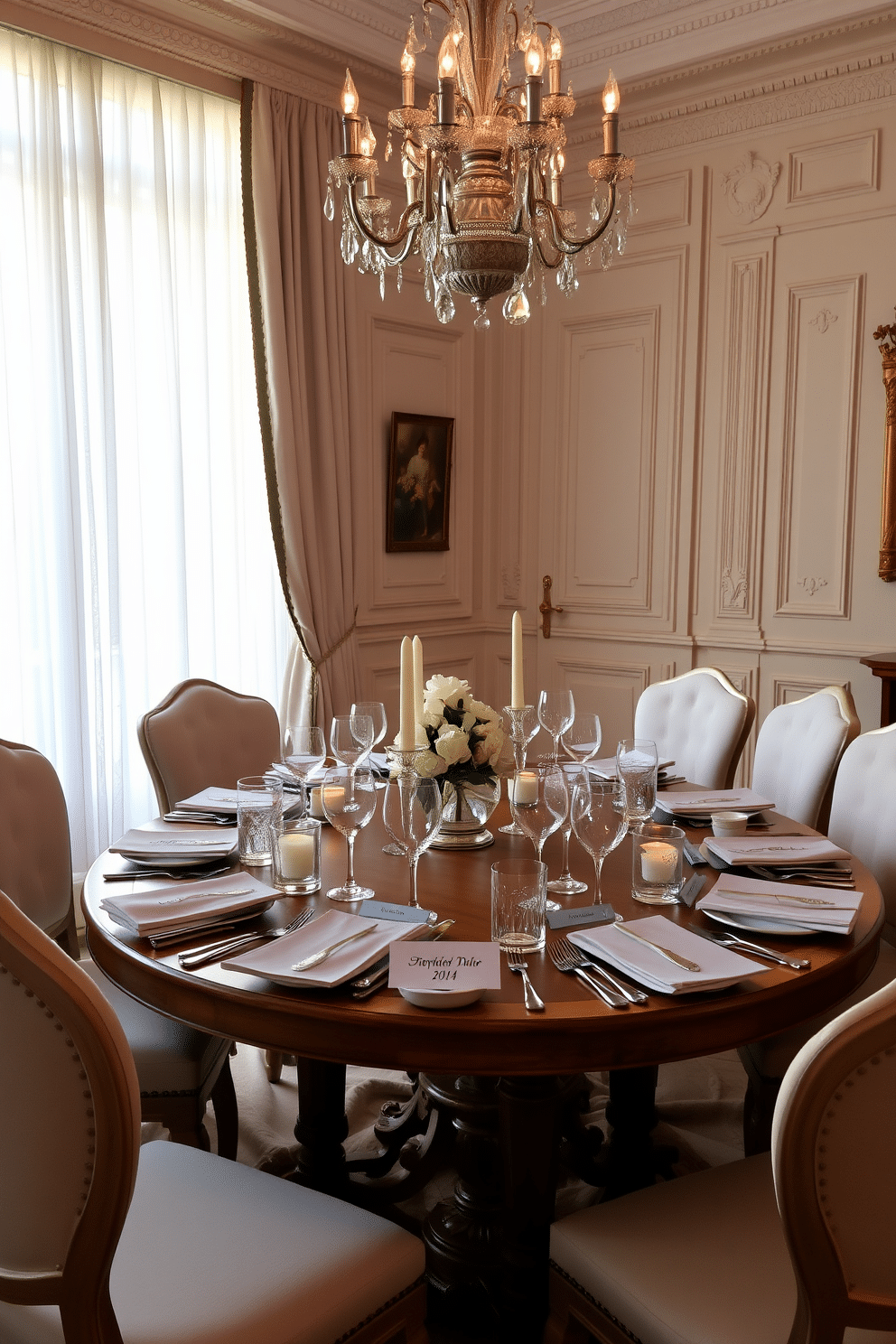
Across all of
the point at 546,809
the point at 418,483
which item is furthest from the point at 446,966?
the point at 418,483

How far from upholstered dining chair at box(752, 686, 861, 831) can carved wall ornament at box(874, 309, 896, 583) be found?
150 cm

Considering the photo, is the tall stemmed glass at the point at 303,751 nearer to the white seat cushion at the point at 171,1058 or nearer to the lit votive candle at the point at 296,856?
the lit votive candle at the point at 296,856

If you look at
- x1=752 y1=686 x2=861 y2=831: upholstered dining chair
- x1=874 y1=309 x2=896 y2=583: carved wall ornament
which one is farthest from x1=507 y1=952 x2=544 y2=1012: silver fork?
x1=874 y1=309 x2=896 y2=583: carved wall ornament

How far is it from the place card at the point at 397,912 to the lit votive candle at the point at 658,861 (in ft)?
1.32

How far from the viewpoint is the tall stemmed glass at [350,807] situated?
1.85 meters

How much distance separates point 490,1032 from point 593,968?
0.23 m

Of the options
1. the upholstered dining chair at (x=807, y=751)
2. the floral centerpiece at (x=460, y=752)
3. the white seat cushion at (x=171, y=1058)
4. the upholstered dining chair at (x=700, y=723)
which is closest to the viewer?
the white seat cushion at (x=171, y=1058)

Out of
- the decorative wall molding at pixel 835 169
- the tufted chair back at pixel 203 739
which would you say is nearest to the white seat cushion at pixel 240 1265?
the tufted chair back at pixel 203 739

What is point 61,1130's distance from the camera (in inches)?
48.4

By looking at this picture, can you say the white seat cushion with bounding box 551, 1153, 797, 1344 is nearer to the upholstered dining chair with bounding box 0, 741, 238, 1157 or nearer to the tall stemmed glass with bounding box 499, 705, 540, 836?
the upholstered dining chair with bounding box 0, 741, 238, 1157

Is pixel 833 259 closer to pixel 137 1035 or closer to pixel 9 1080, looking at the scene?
pixel 137 1035

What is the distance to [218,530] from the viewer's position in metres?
4.26

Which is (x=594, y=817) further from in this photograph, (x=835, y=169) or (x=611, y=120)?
(x=835, y=169)

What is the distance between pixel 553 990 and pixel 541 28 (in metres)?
4.36
